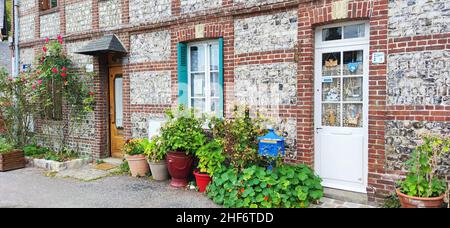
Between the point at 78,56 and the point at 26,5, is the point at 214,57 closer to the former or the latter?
the point at 78,56

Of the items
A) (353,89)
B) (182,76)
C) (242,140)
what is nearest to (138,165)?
(182,76)

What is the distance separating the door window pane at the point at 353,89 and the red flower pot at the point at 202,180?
2.51m

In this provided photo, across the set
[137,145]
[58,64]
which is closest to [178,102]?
[137,145]

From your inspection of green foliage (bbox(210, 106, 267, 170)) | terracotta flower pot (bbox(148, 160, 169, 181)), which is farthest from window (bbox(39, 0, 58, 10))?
green foliage (bbox(210, 106, 267, 170))

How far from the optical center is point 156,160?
20.9ft

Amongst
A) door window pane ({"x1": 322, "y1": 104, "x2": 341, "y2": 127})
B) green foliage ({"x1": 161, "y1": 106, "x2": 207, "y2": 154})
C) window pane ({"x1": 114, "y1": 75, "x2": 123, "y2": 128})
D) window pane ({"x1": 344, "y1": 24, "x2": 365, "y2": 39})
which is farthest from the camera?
window pane ({"x1": 114, "y1": 75, "x2": 123, "y2": 128})

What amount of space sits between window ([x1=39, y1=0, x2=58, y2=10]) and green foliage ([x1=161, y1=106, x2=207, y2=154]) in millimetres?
5946

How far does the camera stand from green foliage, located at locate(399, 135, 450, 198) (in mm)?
4102

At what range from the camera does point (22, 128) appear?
28.8 feet

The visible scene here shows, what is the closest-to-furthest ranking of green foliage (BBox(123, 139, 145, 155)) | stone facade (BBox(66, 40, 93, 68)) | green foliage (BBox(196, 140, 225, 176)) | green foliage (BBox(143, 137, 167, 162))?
1. green foliage (BBox(196, 140, 225, 176))
2. green foliage (BBox(143, 137, 167, 162))
3. green foliage (BBox(123, 139, 145, 155))
4. stone facade (BBox(66, 40, 93, 68))

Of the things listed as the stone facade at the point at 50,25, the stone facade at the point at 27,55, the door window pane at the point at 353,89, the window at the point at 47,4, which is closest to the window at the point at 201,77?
the door window pane at the point at 353,89

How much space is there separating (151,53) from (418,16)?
497 cm

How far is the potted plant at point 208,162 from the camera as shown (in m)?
5.51

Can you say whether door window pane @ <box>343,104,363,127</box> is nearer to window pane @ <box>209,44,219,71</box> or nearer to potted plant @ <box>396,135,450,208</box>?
potted plant @ <box>396,135,450,208</box>
